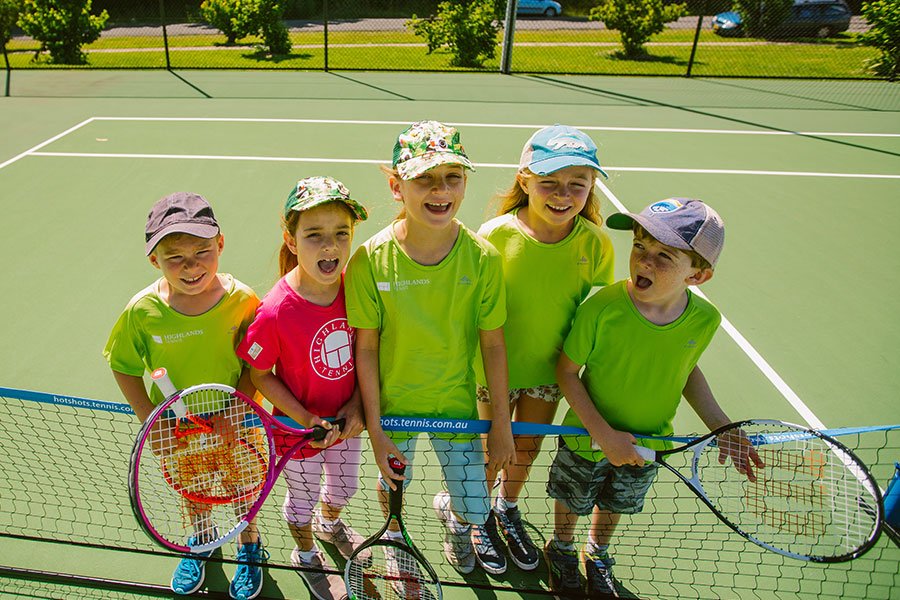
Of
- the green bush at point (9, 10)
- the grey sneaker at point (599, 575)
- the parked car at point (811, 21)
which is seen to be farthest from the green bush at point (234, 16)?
the grey sneaker at point (599, 575)

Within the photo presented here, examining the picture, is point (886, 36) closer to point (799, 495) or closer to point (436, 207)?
point (799, 495)

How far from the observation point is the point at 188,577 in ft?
8.58

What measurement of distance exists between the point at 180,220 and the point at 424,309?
917 mm

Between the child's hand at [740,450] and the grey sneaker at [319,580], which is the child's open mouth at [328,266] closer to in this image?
the grey sneaker at [319,580]

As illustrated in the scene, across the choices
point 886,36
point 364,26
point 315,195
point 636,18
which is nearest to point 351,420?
point 315,195

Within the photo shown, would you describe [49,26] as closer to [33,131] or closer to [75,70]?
[75,70]

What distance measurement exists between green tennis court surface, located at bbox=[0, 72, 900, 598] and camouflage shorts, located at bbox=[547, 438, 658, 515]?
0.48 m

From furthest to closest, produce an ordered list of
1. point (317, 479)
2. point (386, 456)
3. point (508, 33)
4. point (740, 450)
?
point (508, 33) < point (317, 479) < point (386, 456) < point (740, 450)

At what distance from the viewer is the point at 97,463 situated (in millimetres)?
3023

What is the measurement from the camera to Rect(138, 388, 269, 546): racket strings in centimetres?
213

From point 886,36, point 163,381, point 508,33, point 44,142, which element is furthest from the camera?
point 886,36

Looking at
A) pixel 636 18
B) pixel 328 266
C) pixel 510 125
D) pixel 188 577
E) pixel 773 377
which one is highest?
pixel 636 18

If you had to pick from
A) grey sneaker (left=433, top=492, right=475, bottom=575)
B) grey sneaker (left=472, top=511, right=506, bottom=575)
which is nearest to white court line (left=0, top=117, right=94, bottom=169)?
grey sneaker (left=433, top=492, right=475, bottom=575)

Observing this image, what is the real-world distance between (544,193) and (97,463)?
8.05ft
